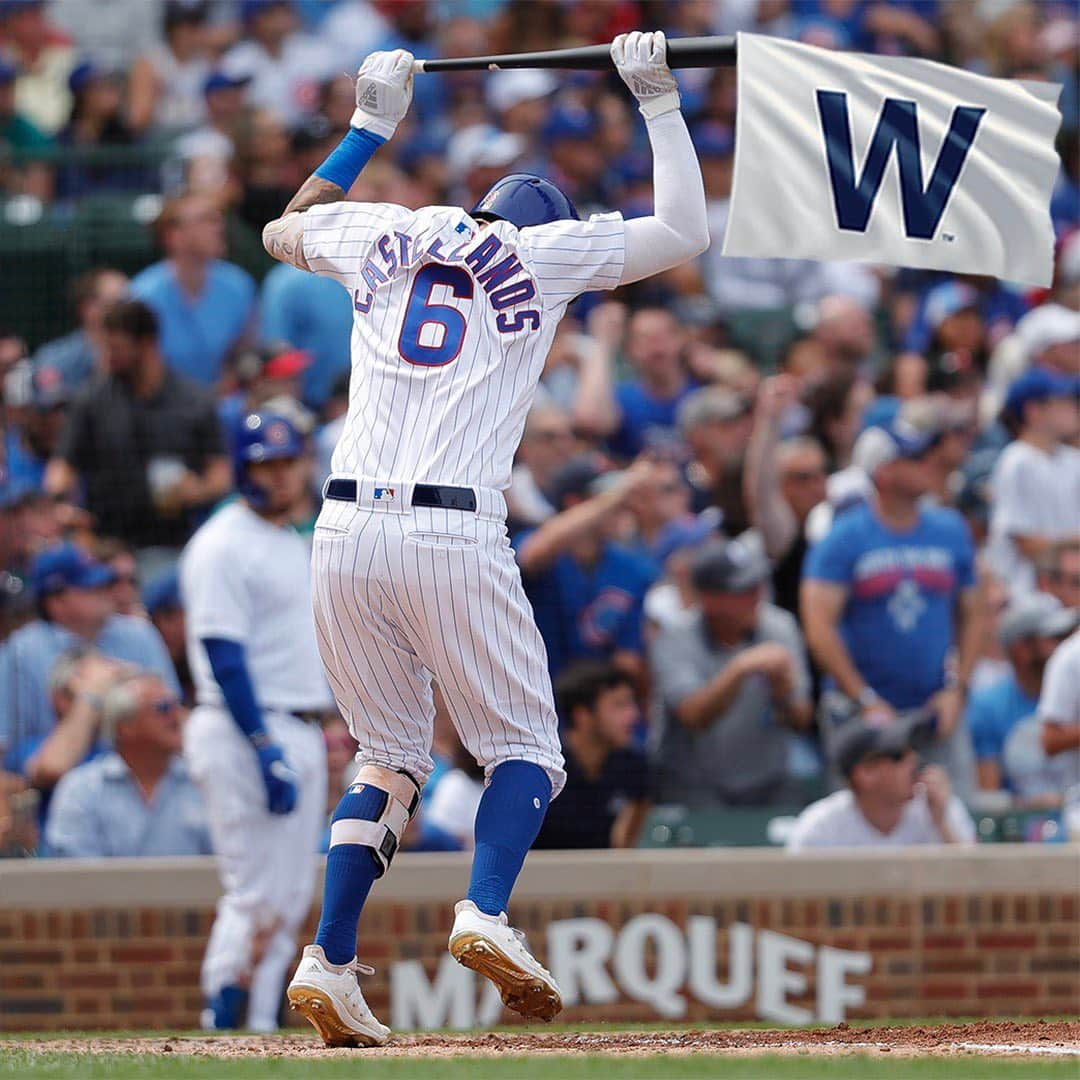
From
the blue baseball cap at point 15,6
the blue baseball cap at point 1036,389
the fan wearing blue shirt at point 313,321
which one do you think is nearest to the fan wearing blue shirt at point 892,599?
the blue baseball cap at point 1036,389

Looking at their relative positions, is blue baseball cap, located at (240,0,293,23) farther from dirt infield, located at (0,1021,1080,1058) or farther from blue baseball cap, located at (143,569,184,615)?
dirt infield, located at (0,1021,1080,1058)

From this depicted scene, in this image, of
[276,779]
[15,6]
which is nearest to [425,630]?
[276,779]

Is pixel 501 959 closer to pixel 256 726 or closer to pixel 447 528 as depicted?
pixel 447 528

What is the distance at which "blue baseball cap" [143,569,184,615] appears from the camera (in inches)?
354

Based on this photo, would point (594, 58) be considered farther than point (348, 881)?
Yes

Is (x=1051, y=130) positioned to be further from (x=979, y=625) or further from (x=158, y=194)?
(x=158, y=194)

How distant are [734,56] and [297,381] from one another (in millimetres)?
4151

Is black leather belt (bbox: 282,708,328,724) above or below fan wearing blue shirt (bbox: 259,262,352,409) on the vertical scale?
below

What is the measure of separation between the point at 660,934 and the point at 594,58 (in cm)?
384

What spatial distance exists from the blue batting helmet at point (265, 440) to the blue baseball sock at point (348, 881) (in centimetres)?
289

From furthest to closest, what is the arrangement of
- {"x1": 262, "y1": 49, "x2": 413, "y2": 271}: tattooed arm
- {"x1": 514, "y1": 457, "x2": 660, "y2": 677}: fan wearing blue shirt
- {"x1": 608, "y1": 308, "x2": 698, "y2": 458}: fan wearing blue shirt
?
{"x1": 608, "y1": 308, "x2": 698, "y2": 458}: fan wearing blue shirt, {"x1": 514, "y1": 457, "x2": 660, "y2": 677}: fan wearing blue shirt, {"x1": 262, "y1": 49, "x2": 413, "y2": 271}: tattooed arm

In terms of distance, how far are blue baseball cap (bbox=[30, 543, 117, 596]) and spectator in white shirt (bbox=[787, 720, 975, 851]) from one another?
2.83 m

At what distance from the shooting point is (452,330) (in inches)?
192

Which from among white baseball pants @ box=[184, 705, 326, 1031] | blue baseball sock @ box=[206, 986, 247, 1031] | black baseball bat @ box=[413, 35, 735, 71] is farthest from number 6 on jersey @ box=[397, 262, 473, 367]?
blue baseball sock @ box=[206, 986, 247, 1031]
